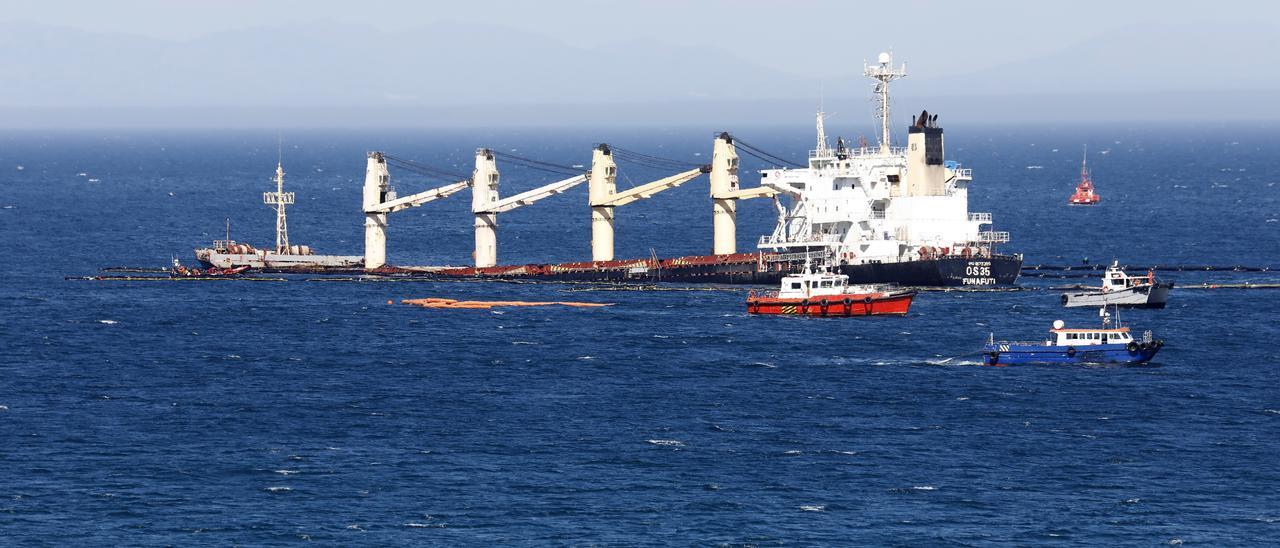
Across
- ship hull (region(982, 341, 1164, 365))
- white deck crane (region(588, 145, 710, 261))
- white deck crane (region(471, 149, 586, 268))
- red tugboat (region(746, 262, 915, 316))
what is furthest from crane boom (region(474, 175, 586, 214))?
ship hull (region(982, 341, 1164, 365))

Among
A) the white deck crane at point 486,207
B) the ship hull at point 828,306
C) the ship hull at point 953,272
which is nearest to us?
the ship hull at point 828,306

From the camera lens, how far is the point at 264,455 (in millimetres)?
87000

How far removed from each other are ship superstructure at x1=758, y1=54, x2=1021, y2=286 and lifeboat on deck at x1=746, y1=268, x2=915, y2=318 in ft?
38.0

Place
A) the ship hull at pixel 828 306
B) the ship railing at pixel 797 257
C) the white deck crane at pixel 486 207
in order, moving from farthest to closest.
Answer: the white deck crane at pixel 486 207 < the ship railing at pixel 797 257 < the ship hull at pixel 828 306

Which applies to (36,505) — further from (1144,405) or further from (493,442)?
(1144,405)

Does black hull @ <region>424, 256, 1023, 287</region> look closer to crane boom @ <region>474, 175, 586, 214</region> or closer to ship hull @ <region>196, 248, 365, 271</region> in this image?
crane boom @ <region>474, 175, 586, 214</region>

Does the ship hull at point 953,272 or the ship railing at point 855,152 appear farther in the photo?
the ship railing at point 855,152

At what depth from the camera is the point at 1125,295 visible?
442 feet

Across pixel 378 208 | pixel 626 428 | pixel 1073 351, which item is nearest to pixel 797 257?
pixel 378 208

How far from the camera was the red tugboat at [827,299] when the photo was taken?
134m

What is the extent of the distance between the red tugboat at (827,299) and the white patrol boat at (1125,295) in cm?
1153

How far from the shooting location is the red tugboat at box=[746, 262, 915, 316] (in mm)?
133625

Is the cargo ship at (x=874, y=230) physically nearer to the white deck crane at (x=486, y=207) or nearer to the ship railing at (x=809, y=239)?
the ship railing at (x=809, y=239)

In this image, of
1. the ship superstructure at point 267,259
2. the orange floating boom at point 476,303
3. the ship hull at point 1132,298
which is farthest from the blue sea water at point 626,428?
the ship superstructure at point 267,259
